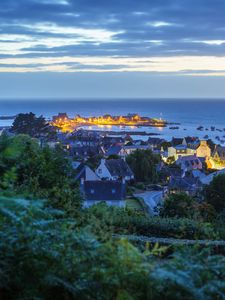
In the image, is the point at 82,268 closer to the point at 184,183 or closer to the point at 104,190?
the point at 104,190

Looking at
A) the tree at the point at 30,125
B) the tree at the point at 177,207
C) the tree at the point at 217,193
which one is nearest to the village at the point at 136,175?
the tree at the point at 217,193

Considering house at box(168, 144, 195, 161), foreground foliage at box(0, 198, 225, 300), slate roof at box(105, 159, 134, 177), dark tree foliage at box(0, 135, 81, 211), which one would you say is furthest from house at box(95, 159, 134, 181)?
foreground foliage at box(0, 198, 225, 300)

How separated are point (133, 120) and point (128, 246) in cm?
13472

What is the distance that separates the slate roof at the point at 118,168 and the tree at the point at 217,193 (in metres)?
13.4

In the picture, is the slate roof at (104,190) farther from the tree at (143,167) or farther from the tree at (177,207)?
the tree at (143,167)

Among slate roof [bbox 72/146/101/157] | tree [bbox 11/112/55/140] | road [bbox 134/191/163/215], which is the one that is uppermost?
tree [bbox 11/112/55/140]

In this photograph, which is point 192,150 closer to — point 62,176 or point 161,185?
point 161,185

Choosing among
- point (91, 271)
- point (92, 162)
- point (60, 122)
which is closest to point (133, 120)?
point (60, 122)

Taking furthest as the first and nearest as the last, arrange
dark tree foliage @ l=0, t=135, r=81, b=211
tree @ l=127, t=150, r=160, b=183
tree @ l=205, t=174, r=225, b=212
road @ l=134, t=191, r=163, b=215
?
tree @ l=127, t=150, r=160, b=183 < road @ l=134, t=191, r=163, b=215 < tree @ l=205, t=174, r=225, b=212 < dark tree foliage @ l=0, t=135, r=81, b=211

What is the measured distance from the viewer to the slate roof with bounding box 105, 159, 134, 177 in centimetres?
3569

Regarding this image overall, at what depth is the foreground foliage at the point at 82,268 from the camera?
273cm

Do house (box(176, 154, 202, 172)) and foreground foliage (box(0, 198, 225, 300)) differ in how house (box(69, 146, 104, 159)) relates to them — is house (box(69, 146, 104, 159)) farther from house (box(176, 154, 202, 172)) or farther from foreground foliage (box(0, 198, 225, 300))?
foreground foliage (box(0, 198, 225, 300))

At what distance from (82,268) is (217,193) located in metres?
19.6

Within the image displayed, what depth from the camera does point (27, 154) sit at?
8.96 metres
